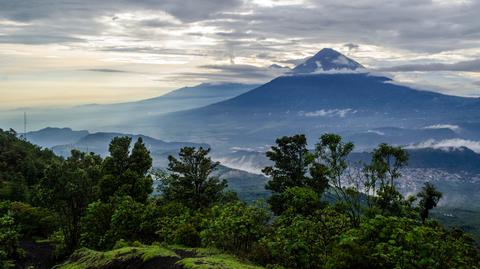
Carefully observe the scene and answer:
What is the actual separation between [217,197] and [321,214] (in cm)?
1960

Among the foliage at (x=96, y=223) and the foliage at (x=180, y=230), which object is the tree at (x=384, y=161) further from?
A: the foliage at (x=96, y=223)

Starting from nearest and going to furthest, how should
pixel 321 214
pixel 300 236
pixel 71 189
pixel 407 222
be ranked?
1. pixel 407 222
2. pixel 300 236
3. pixel 321 214
4. pixel 71 189

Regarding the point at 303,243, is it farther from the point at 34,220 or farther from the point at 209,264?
the point at 34,220

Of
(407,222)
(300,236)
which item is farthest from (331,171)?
(407,222)

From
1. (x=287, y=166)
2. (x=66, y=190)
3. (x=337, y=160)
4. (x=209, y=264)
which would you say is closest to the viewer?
(x=209, y=264)

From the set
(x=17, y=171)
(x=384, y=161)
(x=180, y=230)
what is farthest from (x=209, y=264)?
(x=17, y=171)

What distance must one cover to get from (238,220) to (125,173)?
14.1m

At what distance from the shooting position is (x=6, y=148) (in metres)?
71.4

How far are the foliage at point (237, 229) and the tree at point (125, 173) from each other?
11.9 meters

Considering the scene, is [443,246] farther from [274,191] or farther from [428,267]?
[274,191]

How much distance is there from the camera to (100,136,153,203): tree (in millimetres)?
31344

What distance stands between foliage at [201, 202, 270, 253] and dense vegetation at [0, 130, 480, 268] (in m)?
0.05

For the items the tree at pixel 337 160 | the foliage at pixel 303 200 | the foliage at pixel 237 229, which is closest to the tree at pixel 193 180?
the foliage at pixel 237 229

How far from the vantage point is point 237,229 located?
19922 millimetres
